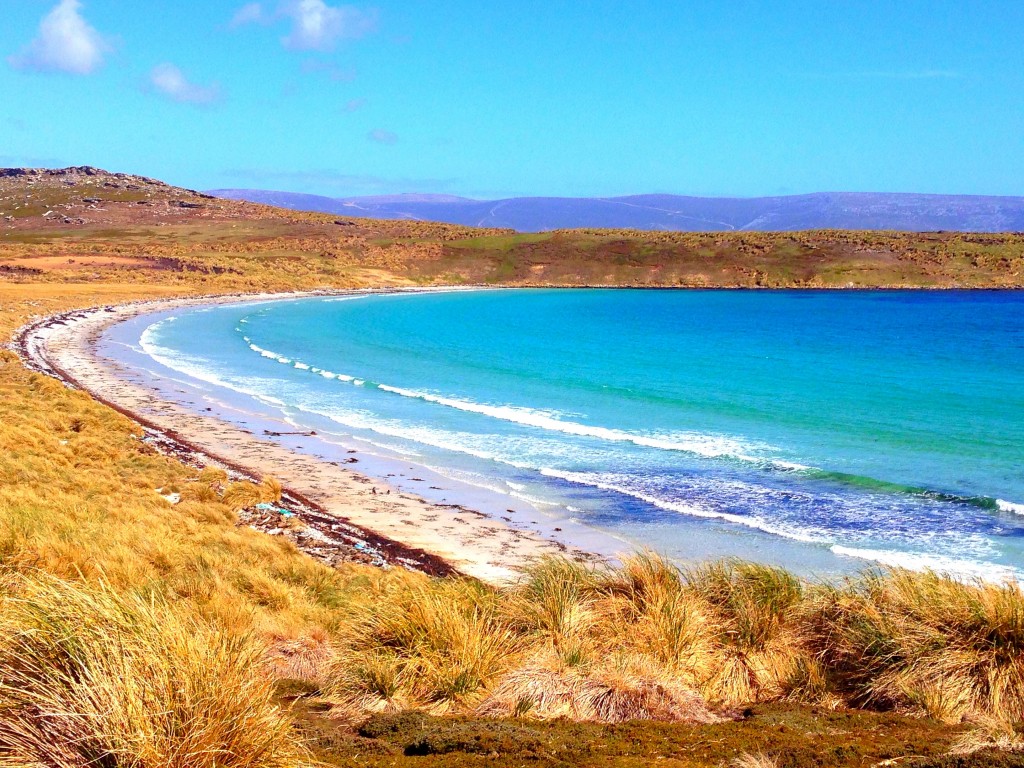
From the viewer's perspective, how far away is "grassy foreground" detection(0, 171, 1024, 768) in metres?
4.01

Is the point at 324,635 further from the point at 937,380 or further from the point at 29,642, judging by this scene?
the point at 937,380

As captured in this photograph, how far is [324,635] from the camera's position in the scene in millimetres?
7754

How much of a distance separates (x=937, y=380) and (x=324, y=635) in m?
32.3

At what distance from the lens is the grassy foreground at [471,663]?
158 inches

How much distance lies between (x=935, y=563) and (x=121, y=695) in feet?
41.4

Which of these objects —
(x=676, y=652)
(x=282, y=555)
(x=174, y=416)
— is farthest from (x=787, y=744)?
(x=174, y=416)

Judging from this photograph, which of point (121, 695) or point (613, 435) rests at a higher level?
A: point (121, 695)

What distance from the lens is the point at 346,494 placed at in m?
17.9

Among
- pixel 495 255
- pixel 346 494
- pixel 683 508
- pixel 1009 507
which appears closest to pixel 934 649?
pixel 683 508

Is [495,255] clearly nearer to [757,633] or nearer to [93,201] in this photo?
[93,201]

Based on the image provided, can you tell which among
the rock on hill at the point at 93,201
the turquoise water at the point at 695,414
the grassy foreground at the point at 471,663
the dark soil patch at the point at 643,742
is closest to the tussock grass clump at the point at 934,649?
the grassy foreground at the point at 471,663

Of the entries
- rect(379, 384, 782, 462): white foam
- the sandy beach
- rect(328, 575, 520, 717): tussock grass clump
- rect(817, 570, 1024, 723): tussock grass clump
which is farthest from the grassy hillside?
rect(817, 570, 1024, 723): tussock grass clump

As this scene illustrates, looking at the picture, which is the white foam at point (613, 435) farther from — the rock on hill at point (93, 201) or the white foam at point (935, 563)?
the rock on hill at point (93, 201)

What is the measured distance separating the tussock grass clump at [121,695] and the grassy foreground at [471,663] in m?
0.01
